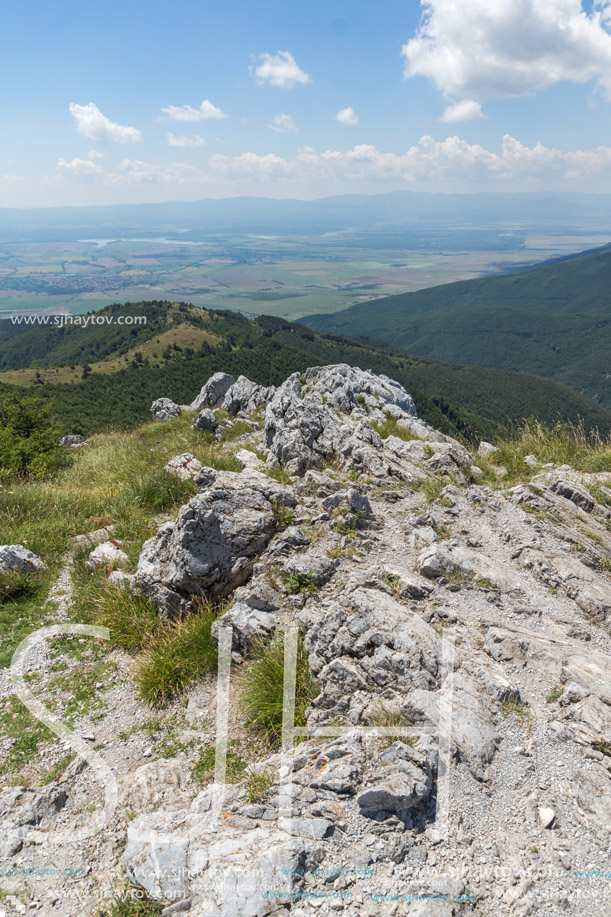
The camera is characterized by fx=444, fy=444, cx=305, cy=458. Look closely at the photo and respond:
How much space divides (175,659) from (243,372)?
8120 centimetres

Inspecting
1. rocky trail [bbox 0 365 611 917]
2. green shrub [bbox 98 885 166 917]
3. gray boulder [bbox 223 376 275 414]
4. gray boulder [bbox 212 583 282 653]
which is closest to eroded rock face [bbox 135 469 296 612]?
rocky trail [bbox 0 365 611 917]

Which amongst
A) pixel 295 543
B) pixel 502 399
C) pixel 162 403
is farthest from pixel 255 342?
pixel 295 543

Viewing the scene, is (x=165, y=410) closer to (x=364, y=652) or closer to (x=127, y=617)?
(x=127, y=617)

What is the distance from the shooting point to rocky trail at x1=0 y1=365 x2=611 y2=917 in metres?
3.46

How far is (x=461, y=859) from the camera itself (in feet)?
11.5

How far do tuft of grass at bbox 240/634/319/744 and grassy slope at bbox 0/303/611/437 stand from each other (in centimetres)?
3729

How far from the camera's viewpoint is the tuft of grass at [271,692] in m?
4.96

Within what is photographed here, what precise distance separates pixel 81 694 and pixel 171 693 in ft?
4.13

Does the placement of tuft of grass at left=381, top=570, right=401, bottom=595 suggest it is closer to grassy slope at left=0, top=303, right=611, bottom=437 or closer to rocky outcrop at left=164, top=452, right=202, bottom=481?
rocky outcrop at left=164, top=452, right=202, bottom=481

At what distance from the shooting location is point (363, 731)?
441 cm

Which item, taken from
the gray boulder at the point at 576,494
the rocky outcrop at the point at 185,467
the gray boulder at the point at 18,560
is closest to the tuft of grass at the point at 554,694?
the gray boulder at the point at 576,494

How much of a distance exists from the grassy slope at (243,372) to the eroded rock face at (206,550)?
34.7 metres

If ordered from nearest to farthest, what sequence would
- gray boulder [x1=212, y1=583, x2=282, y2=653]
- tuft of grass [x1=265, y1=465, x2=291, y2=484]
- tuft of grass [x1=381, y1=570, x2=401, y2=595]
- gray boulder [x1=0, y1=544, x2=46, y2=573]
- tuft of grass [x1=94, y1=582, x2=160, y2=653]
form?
1. gray boulder [x1=212, y1=583, x2=282, y2=653]
2. tuft of grass [x1=381, y1=570, x2=401, y2=595]
3. tuft of grass [x1=94, y1=582, x2=160, y2=653]
4. gray boulder [x1=0, y1=544, x2=46, y2=573]
5. tuft of grass [x1=265, y1=465, x2=291, y2=484]

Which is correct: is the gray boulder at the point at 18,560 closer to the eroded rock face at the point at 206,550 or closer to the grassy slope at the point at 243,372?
the eroded rock face at the point at 206,550
